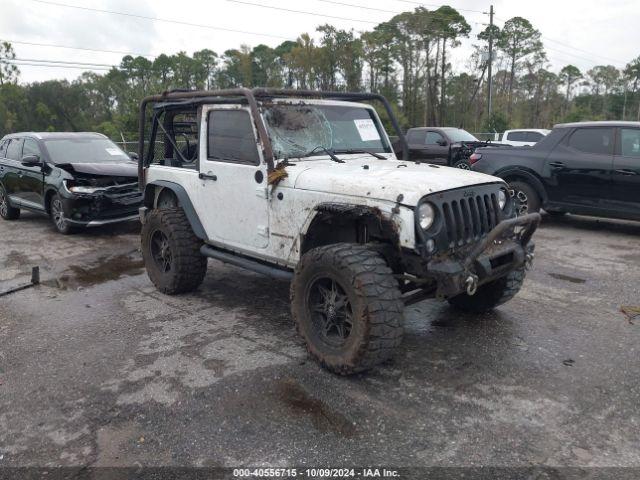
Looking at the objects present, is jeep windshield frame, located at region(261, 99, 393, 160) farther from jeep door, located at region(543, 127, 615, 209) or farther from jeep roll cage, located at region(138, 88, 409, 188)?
jeep door, located at region(543, 127, 615, 209)

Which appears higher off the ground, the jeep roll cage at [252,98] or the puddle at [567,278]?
the jeep roll cage at [252,98]

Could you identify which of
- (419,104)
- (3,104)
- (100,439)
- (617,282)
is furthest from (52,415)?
(3,104)

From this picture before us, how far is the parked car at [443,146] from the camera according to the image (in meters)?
13.3

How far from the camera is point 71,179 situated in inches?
330

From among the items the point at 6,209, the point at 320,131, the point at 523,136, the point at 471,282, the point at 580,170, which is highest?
the point at 523,136

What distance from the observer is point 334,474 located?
8.87 feet

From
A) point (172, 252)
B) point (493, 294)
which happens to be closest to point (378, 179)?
point (493, 294)

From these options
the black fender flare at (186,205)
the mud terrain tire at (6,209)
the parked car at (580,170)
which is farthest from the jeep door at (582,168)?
the mud terrain tire at (6,209)

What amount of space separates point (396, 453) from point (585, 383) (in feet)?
5.19

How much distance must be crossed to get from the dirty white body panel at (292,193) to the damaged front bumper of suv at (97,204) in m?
3.41

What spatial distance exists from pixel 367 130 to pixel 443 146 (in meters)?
9.00

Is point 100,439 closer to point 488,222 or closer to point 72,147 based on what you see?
point 488,222

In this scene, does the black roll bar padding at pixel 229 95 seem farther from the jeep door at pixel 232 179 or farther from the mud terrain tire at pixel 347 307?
the mud terrain tire at pixel 347 307

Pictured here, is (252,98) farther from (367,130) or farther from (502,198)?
(502,198)
